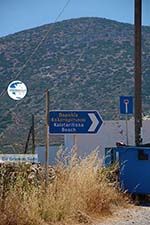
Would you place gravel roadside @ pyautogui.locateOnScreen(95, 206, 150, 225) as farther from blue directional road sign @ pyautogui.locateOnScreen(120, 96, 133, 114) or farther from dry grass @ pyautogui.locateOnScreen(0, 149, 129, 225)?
blue directional road sign @ pyautogui.locateOnScreen(120, 96, 133, 114)

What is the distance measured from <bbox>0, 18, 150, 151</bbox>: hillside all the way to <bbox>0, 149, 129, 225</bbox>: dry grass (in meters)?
24.7

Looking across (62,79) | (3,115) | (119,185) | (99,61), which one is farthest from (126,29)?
(119,185)

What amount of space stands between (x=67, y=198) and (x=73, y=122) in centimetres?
205

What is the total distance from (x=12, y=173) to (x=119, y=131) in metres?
18.3

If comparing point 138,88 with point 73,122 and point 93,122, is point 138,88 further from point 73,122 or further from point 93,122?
point 73,122

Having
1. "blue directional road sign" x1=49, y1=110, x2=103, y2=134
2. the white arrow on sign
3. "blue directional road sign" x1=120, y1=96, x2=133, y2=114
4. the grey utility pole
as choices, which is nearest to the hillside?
"blue directional road sign" x1=120, y1=96, x2=133, y2=114

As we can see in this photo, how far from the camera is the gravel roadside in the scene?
1167 cm

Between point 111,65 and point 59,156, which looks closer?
point 59,156

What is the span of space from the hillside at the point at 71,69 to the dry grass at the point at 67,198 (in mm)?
24726

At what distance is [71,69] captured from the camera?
65.4m

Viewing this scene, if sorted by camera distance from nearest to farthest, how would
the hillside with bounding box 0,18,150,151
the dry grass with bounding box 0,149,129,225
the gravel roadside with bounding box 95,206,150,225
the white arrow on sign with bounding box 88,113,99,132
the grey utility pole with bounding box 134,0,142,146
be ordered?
the dry grass with bounding box 0,149,129,225
the gravel roadside with bounding box 95,206,150,225
the white arrow on sign with bounding box 88,113,99,132
the grey utility pole with bounding box 134,0,142,146
the hillside with bounding box 0,18,150,151

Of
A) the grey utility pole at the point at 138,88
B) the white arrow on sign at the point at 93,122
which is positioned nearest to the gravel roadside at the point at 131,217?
the white arrow on sign at the point at 93,122

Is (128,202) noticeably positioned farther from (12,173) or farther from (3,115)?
(3,115)

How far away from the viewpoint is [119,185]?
14789 millimetres
